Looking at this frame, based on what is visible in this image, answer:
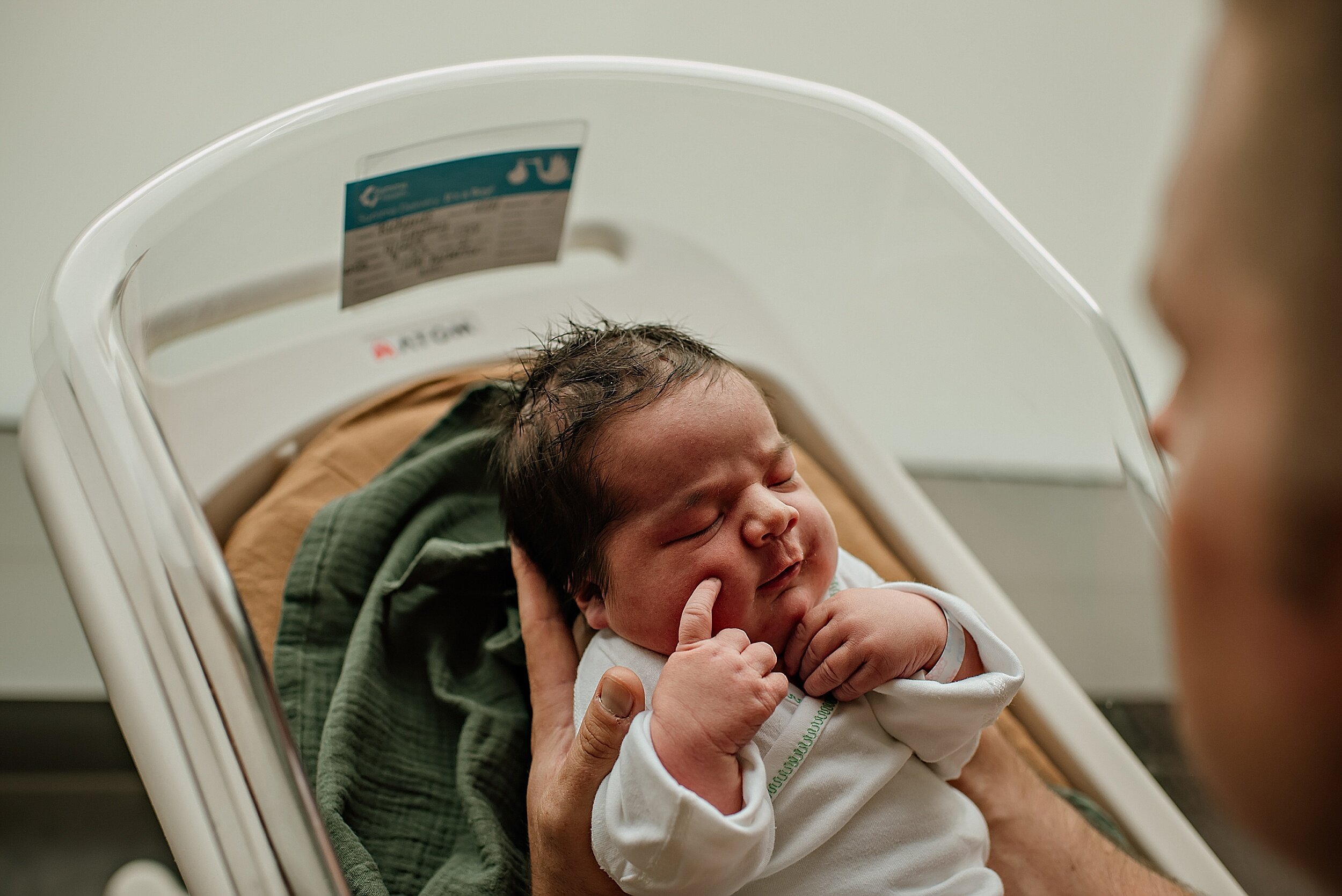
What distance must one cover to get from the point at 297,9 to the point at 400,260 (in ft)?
1.44

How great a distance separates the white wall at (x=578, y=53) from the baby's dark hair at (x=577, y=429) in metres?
0.62

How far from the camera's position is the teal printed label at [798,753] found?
638mm

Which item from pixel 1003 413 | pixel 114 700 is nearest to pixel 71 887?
pixel 114 700

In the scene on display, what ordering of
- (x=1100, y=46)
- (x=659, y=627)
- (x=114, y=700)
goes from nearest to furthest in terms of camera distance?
1. (x=114, y=700)
2. (x=659, y=627)
3. (x=1100, y=46)

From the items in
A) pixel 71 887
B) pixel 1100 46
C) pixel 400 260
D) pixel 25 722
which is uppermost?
pixel 1100 46

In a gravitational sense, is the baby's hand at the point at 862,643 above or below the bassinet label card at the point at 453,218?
below

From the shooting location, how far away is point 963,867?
0.66m

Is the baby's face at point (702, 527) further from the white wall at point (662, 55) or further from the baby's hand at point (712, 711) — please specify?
the white wall at point (662, 55)

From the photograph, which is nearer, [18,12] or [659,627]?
[659,627]

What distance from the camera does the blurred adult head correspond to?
10.0 inches

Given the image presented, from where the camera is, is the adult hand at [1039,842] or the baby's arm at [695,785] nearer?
the baby's arm at [695,785]

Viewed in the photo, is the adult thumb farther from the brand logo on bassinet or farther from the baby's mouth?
the brand logo on bassinet

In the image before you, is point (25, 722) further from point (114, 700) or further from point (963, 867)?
point (963, 867)

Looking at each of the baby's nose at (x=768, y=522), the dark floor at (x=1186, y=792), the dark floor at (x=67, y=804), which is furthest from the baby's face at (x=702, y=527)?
the dark floor at (x=67, y=804)
